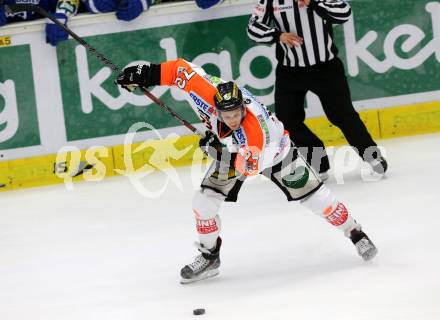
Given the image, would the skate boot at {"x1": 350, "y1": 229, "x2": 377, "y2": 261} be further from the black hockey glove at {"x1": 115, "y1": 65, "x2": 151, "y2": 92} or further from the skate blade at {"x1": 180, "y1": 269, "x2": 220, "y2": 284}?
the black hockey glove at {"x1": 115, "y1": 65, "x2": 151, "y2": 92}

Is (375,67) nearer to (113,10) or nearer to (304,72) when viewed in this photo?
(304,72)

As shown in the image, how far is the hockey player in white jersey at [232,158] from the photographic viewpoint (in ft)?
12.2

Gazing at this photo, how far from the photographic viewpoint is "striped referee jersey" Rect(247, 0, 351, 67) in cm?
557

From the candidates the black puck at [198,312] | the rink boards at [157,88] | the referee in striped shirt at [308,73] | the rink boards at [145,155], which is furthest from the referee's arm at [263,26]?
the black puck at [198,312]

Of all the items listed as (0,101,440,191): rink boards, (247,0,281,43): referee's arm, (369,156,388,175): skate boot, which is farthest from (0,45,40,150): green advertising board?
(369,156,388,175): skate boot

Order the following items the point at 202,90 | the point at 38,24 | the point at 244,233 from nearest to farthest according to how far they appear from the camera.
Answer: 1. the point at 202,90
2. the point at 244,233
3. the point at 38,24

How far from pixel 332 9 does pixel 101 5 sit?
173 centimetres

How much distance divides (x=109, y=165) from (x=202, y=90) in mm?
2756

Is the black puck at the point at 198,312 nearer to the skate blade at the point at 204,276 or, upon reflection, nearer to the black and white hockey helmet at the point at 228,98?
the skate blade at the point at 204,276

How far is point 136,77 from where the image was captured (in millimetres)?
4039

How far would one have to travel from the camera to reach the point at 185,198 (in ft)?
18.6

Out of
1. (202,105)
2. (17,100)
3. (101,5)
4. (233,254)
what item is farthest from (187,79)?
(17,100)

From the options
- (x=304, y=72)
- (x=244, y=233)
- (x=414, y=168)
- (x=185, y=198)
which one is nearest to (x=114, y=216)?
(x=185, y=198)

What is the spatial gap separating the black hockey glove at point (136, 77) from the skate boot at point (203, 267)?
755mm
